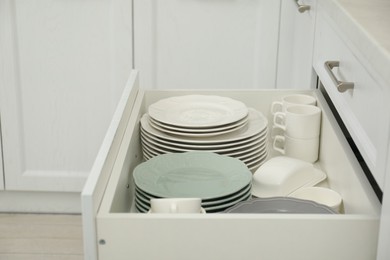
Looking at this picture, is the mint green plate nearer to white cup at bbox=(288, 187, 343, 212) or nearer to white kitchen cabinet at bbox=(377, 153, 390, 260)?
white cup at bbox=(288, 187, 343, 212)

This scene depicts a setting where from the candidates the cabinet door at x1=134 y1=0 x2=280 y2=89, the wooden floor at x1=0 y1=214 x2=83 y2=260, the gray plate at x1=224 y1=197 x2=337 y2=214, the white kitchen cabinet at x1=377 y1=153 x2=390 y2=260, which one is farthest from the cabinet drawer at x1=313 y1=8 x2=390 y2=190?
the wooden floor at x1=0 y1=214 x2=83 y2=260

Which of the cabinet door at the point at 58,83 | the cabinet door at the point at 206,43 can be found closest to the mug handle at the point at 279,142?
the cabinet door at the point at 206,43

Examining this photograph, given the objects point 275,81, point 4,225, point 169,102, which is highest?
point 169,102

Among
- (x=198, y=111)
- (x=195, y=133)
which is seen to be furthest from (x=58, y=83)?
(x=195, y=133)

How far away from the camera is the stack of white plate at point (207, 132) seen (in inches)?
55.6

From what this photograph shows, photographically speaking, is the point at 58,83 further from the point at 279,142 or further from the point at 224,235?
the point at 224,235

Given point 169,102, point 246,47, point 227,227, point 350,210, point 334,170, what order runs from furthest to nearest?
point 246,47 < point 169,102 < point 334,170 < point 350,210 < point 227,227

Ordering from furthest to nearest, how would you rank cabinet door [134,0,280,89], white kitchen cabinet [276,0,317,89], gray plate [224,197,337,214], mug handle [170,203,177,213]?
cabinet door [134,0,280,89] → white kitchen cabinet [276,0,317,89] → gray plate [224,197,337,214] → mug handle [170,203,177,213]

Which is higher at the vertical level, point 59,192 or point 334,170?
point 334,170

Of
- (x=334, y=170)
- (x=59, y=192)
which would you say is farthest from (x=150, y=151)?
(x=59, y=192)

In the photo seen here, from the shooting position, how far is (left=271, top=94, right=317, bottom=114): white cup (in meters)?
1.55

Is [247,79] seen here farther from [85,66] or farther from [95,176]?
[95,176]

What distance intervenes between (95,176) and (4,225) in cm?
162

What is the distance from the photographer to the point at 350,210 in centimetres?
117
